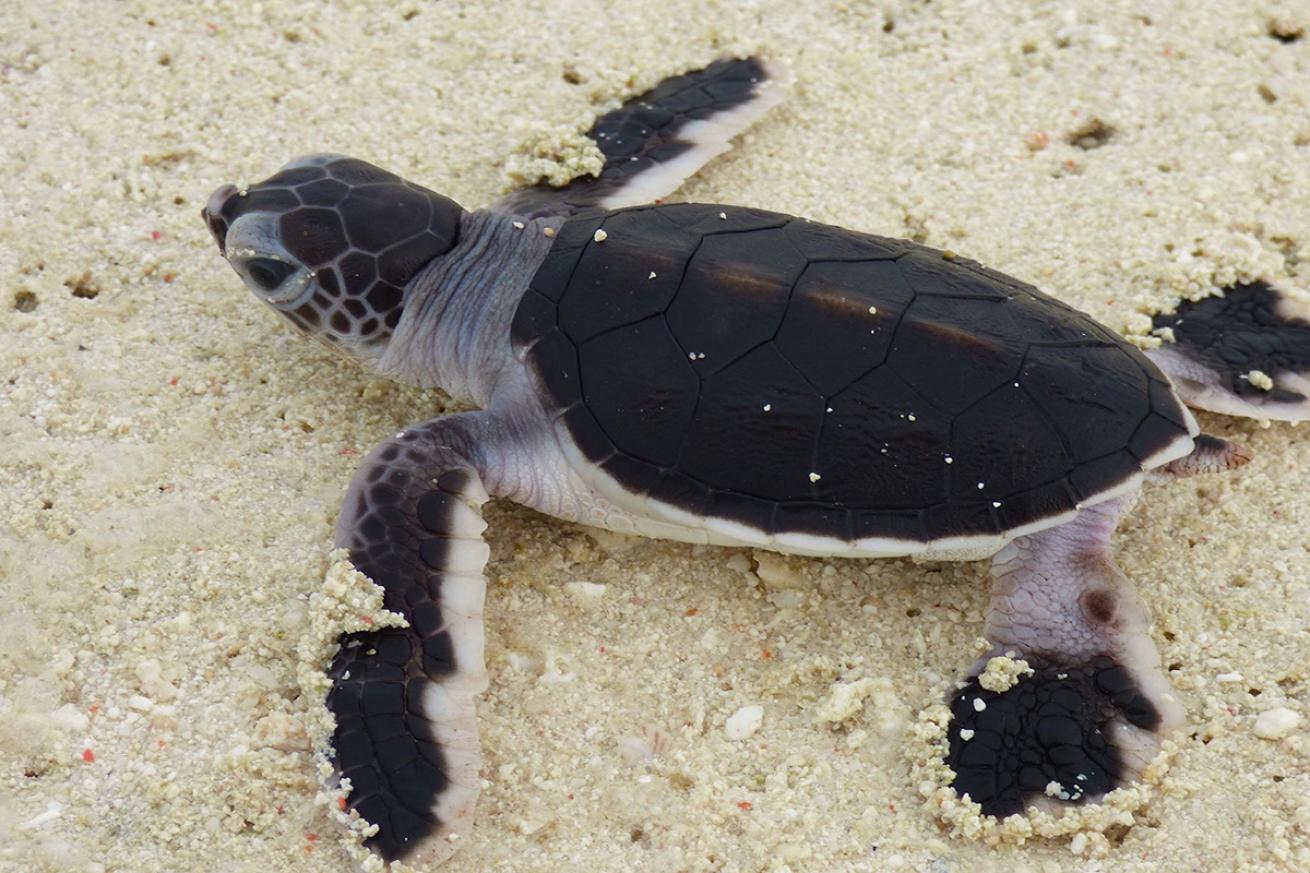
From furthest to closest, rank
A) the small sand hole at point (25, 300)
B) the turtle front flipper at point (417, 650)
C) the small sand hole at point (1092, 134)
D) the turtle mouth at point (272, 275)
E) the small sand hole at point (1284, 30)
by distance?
the small sand hole at point (1284, 30)
the small sand hole at point (1092, 134)
the small sand hole at point (25, 300)
the turtle mouth at point (272, 275)
the turtle front flipper at point (417, 650)

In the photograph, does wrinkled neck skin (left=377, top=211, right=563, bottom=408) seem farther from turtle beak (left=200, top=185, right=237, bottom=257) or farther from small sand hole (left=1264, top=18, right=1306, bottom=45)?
small sand hole (left=1264, top=18, right=1306, bottom=45)

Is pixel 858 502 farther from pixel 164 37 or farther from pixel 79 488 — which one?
pixel 164 37

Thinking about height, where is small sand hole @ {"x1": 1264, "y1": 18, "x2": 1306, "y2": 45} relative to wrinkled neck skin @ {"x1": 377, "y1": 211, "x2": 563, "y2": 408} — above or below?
below

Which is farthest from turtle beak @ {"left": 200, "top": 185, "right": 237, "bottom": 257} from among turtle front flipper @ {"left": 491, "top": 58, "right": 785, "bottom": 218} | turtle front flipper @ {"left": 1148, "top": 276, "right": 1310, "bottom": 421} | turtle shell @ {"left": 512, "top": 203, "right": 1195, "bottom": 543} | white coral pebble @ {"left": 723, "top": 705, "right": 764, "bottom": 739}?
turtle front flipper @ {"left": 1148, "top": 276, "right": 1310, "bottom": 421}

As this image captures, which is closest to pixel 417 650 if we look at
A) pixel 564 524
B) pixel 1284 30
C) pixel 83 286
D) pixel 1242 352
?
pixel 564 524

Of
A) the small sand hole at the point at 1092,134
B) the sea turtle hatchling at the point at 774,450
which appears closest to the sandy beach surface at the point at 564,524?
the small sand hole at the point at 1092,134

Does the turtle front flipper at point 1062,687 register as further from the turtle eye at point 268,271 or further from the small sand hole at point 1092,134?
the turtle eye at point 268,271
